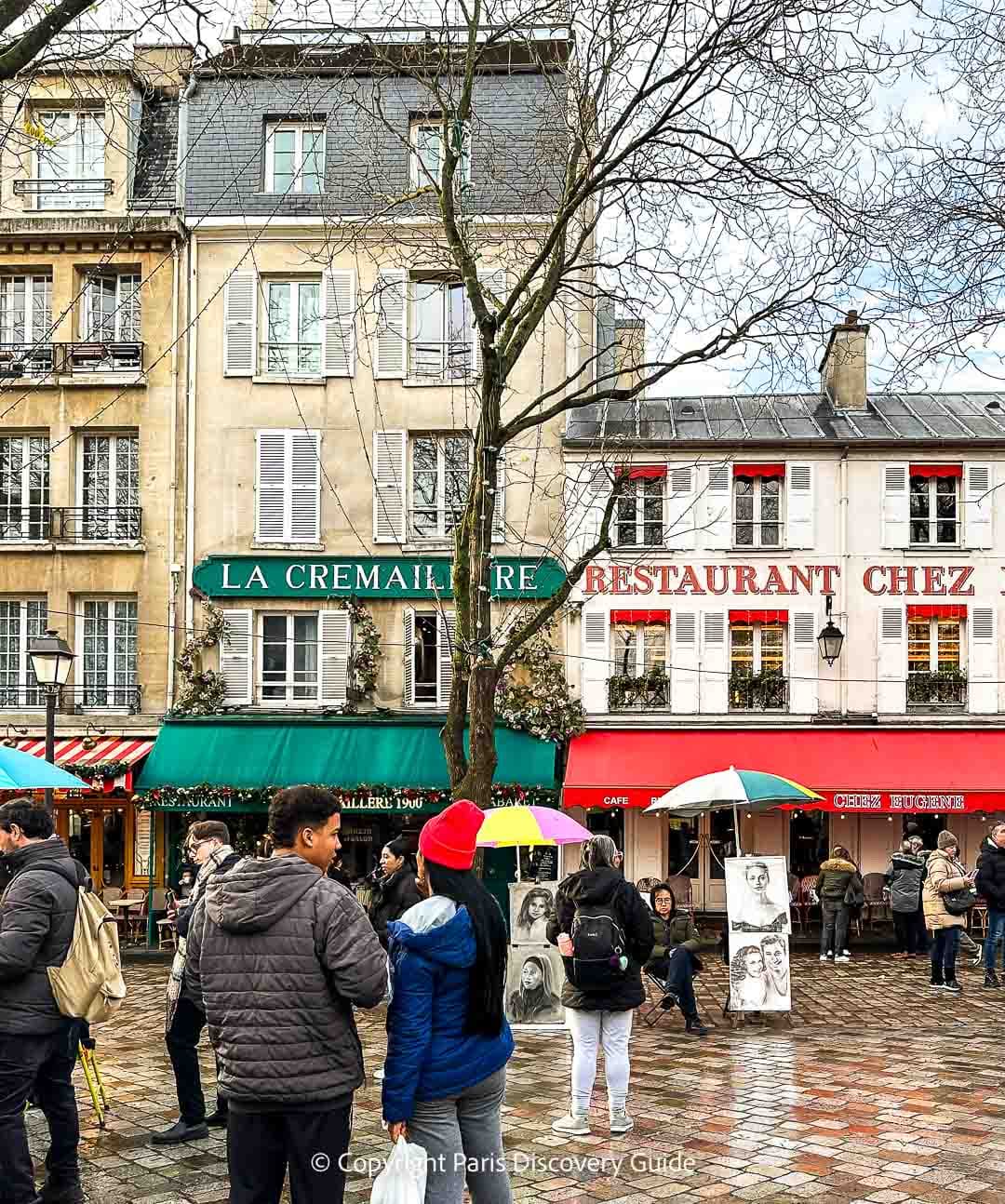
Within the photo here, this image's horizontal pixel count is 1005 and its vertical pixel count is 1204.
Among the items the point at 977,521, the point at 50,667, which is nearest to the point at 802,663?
the point at 977,521

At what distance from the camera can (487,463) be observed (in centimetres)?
1110

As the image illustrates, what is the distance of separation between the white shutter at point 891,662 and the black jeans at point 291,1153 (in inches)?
649

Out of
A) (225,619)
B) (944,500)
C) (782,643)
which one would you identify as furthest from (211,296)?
(944,500)

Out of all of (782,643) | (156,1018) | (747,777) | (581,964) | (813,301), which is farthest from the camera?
(782,643)

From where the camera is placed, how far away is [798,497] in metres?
19.6

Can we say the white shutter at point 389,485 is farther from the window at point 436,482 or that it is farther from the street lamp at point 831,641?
the street lamp at point 831,641

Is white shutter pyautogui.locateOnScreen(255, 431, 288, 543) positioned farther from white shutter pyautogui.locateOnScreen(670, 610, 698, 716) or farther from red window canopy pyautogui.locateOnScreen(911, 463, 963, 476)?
red window canopy pyautogui.locateOnScreen(911, 463, 963, 476)

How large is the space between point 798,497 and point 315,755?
8.35 meters

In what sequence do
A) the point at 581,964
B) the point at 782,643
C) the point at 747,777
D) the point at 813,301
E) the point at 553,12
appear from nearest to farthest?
the point at 581,964 → the point at 553,12 → the point at 813,301 → the point at 747,777 → the point at 782,643

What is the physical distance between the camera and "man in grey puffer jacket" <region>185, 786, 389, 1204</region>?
3797 millimetres

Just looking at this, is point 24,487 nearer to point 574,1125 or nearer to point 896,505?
point 896,505

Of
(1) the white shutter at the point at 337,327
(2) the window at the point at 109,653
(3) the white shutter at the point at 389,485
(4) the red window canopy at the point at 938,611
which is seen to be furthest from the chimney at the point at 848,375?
(2) the window at the point at 109,653

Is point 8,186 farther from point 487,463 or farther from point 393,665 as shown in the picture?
point 487,463

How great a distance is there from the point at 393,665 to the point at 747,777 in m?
7.93
